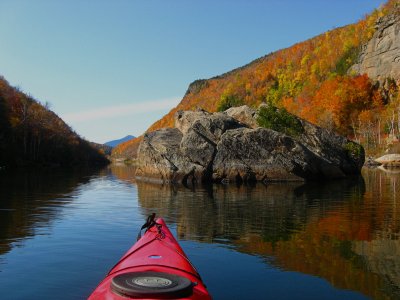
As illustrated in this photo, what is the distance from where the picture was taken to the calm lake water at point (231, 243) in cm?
805

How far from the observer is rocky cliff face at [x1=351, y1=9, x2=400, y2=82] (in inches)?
3194

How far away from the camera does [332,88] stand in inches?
3371

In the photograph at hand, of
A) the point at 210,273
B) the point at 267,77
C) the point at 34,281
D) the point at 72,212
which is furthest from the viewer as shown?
the point at 267,77

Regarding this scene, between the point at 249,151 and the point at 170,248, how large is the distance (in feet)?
84.6

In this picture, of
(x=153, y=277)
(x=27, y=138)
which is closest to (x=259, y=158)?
(x=153, y=277)

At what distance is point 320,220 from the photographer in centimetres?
1539

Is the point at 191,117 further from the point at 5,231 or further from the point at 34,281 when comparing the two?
the point at 34,281

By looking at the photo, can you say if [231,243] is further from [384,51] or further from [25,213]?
[384,51]

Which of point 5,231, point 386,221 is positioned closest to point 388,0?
point 386,221

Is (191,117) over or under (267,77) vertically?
under

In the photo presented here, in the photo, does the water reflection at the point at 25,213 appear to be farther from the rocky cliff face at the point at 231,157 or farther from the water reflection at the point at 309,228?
the rocky cliff face at the point at 231,157

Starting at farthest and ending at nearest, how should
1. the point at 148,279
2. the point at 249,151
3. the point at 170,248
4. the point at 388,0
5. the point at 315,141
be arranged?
the point at 388,0 → the point at 315,141 → the point at 249,151 → the point at 170,248 → the point at 148,279

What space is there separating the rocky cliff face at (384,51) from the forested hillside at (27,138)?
67006 mm

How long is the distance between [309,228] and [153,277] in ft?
30.4
